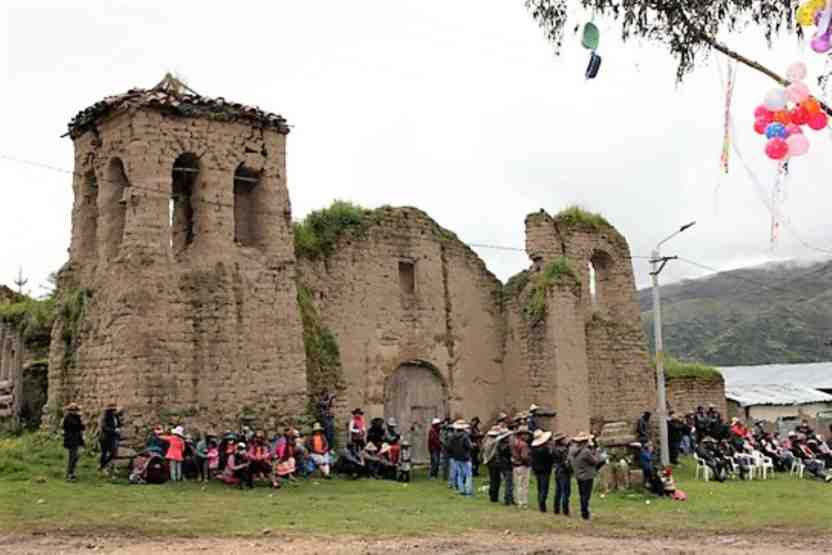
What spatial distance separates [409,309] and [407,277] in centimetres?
88

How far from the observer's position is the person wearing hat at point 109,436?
1769cm

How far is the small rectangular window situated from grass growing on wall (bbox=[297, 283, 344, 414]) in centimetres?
274

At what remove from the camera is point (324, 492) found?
1798 cm

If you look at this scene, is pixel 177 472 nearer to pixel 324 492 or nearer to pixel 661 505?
pixel 324 492

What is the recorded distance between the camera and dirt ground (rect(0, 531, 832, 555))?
12.1 metres

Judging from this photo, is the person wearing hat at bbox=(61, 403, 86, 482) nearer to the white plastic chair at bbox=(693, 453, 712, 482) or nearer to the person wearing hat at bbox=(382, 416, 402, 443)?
the person wearing hat at bbox=(382, 416, 402, 443)

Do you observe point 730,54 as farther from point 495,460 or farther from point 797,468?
point 797,468

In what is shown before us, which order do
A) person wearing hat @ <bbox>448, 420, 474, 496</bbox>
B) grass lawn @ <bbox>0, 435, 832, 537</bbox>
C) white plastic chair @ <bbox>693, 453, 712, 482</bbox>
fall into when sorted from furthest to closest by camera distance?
white plastic chair @ <bbox>693, 453, 712, 482</bbox>, person wearing hat @ <bbox>448, 420, 474, 496</bbox>, grass lawn @ <bbox>0, 435, 832, 537</bbox>

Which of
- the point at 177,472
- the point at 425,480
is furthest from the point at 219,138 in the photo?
the point at 425,480

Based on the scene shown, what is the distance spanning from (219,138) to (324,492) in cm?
755

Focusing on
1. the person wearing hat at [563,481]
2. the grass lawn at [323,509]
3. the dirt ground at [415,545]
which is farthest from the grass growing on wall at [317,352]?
the dirt ground at [415,545]

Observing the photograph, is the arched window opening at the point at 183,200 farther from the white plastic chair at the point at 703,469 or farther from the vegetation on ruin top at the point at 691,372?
the vegetation on ruin top at the point at 691,372

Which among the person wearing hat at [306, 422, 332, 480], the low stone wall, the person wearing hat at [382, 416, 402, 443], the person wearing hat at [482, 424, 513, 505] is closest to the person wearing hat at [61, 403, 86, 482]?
the person wearing hat at [306, 422, 332, 480]

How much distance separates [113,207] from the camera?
68.0 ft
